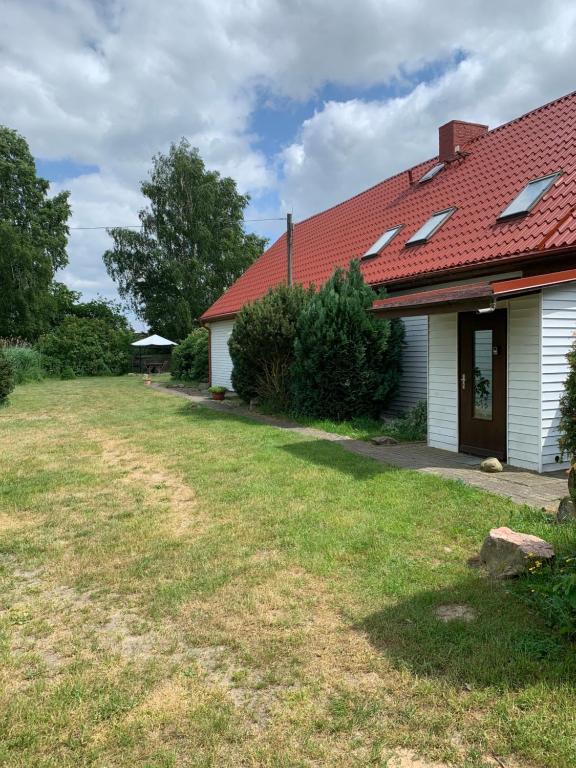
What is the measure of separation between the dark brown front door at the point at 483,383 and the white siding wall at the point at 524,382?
0.65 ft

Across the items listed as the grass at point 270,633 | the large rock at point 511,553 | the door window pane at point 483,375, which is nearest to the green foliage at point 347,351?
the door window pane at point 483,375

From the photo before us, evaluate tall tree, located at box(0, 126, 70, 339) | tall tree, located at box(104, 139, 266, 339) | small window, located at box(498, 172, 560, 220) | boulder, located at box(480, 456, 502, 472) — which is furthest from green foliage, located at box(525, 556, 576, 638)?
tall tree, located at box(0, 126, 70, 339)

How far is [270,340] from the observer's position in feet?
41.5

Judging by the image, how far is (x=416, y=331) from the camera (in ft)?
36.5

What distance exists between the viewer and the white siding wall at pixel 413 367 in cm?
1081

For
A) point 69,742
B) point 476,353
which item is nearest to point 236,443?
point 476,353

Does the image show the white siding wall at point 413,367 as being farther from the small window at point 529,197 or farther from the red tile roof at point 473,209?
the small window at point 529,197

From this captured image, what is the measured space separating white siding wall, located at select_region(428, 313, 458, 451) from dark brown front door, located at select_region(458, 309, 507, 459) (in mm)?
141

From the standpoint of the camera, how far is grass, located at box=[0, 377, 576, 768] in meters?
2.32

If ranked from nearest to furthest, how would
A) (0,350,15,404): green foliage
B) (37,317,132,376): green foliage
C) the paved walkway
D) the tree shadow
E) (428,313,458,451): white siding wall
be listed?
the paved walkway
the tree shadow
(428,313,458,451): white siding wall
(0,350,15,404): green foliage
(37,317,132,376): green foliage

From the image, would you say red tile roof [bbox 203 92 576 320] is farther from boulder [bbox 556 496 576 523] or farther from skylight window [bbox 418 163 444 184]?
boulder [bbox 556 496 576 523]

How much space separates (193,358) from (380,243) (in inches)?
561

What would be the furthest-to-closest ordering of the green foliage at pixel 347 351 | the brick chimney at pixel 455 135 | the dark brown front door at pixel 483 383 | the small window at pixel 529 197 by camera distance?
the brick chimney at pixel 455 135
the green foliage at pixel 347 351
the small window at pixel 529 197
the dark brown front door at pixel 483 383

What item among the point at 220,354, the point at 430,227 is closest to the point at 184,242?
the point at 220,354
